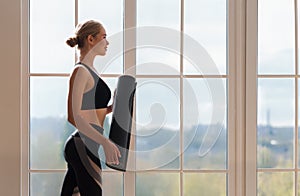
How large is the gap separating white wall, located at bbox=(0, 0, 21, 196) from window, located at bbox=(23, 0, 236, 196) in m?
0.11

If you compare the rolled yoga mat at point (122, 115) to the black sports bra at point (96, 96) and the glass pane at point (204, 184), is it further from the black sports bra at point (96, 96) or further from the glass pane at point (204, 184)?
the glass pane at point (204, 184)

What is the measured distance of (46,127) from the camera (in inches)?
141

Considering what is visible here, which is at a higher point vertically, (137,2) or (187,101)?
(137,2)

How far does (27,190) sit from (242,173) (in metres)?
1.23

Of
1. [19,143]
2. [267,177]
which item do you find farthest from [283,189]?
[19,143]

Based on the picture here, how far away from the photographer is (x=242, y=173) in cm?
360

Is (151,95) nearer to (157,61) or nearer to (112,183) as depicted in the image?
(157,61)

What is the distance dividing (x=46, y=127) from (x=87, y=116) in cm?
51

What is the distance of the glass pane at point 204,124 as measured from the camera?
3.56 m

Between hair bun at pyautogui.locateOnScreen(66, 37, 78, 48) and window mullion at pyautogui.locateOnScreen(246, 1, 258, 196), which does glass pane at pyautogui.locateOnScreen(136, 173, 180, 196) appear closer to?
window mullion at pyautogui.locateOnScreen(246, 1, 258, 196)

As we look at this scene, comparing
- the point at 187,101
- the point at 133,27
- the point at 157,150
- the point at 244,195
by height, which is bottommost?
the point at 244,195

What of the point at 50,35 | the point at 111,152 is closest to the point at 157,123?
the point at 111,152

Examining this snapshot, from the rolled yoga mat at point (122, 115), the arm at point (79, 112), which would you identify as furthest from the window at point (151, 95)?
the arm at point (79, 112)

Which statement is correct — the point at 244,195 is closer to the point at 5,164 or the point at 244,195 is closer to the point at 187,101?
the point at 187,101
